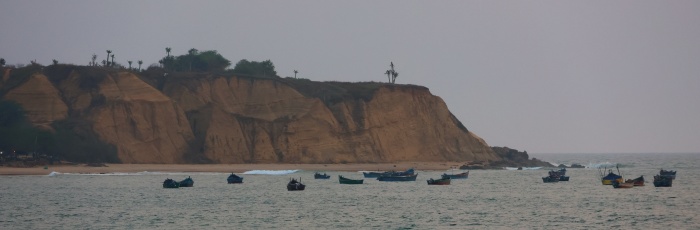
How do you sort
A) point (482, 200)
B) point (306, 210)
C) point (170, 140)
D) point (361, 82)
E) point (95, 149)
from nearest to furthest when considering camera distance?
point (306, 210), point (482, 200), point (95, 149), point (170, 140), point (361, 82)

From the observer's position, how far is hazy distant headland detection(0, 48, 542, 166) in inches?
4230

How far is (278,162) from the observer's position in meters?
115

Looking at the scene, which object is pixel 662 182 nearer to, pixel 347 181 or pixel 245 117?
pixel 347 181

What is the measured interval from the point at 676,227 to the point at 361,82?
8852cm

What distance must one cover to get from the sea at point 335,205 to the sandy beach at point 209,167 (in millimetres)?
5134

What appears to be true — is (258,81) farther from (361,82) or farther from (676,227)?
(676,227)

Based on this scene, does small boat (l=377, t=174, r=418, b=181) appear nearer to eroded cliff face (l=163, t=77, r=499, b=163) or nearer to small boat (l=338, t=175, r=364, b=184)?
small boat (l=338, t=175, r=364, b=184)

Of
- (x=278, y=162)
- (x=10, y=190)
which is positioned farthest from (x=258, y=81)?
(x=10, y=190)

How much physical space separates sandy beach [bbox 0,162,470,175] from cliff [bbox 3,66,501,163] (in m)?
2.77

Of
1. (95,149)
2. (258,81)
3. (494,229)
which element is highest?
(258,81)

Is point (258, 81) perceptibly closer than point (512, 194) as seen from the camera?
No

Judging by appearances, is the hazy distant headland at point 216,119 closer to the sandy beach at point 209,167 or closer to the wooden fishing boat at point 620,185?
the sandy beach at point 209,167

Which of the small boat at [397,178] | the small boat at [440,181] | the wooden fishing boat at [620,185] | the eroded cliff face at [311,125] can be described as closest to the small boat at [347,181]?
the small boat at [440,181]

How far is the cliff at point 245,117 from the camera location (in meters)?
111
